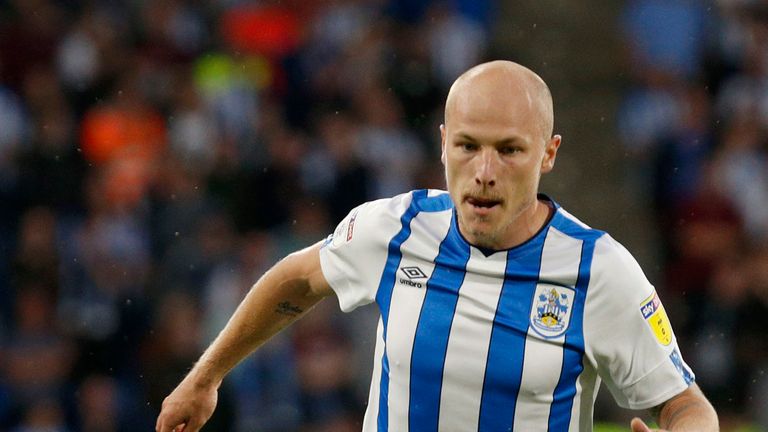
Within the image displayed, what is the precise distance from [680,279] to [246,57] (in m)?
3.55

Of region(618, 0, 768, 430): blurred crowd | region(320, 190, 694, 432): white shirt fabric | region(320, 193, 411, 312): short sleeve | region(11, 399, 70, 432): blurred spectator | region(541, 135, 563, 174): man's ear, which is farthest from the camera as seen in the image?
region(618, 0, 768, 430): blurred crowd

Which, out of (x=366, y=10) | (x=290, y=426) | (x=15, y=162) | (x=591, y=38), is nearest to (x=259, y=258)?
(x=290, y=426)

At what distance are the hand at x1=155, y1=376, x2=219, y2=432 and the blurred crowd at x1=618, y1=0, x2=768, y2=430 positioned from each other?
181 inches

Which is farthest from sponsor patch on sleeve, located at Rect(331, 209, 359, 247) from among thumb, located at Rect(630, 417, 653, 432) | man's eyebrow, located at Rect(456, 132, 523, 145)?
thumb, located at Rect(630, 417, 653, 432)

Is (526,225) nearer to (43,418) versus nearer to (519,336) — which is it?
(519,336)

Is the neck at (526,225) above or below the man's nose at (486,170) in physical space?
below

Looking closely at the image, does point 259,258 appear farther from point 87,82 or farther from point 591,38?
point 591,38

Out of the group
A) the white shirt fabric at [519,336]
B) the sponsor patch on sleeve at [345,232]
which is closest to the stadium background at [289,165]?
the sponsor patch on sleeve at [345,232]

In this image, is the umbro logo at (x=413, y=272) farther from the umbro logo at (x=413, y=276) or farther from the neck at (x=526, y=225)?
the neck at (x=526, y=225)

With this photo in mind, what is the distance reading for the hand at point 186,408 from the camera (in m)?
3.90

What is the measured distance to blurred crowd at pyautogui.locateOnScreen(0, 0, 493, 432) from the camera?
8219 mm

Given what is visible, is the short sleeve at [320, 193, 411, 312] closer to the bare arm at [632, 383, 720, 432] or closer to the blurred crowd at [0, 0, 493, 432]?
the bare arm at [632, 383, 720, 432]

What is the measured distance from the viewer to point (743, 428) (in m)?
7.80

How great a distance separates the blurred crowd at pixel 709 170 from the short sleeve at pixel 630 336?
4.57 m
